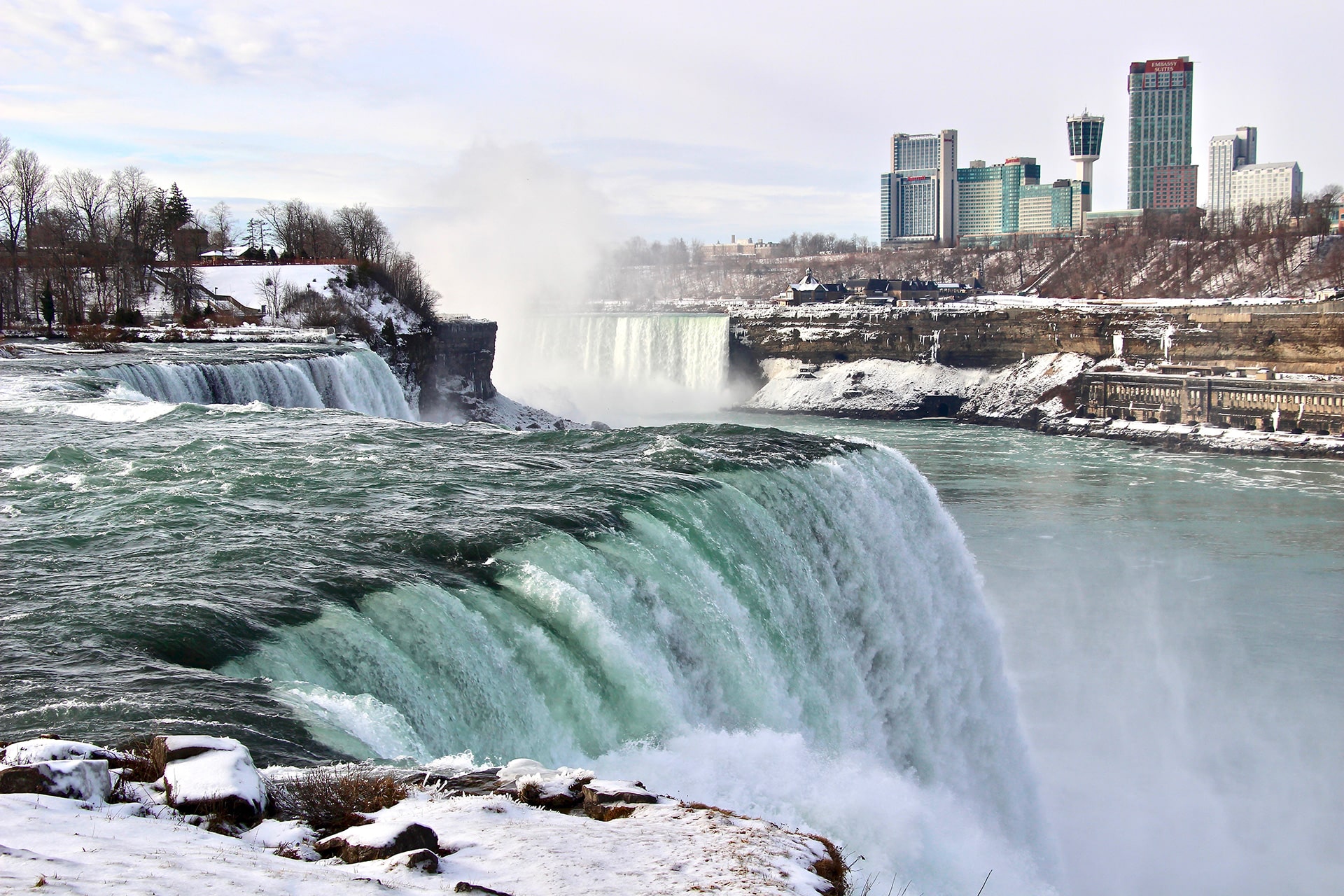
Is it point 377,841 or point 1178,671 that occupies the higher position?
point 377,841

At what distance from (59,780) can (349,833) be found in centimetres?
124

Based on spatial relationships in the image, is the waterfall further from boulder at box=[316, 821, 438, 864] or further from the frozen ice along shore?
boulder at box=[316, 821, 438, 864]

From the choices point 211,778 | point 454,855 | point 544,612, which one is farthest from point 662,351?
point 454,855

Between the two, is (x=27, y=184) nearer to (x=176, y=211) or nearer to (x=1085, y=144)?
(x=176, y=211)

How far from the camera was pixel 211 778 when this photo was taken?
4465 mm

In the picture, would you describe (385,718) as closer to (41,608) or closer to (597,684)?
(597,684)

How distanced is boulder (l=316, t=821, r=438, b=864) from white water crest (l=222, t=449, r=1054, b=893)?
2.19 meters

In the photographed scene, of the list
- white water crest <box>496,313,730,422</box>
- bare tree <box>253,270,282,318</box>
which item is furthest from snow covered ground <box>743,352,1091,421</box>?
bare tree <box>253,270,282,318</box>

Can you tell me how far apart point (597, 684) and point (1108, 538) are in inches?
927

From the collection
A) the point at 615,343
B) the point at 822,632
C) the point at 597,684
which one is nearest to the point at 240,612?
the point at 597,684

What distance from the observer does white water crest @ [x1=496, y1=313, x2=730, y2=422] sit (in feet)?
213

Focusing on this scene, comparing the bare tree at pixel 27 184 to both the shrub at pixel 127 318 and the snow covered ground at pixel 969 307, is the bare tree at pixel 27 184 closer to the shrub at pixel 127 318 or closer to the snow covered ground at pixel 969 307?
the shrub at pixel 127 318

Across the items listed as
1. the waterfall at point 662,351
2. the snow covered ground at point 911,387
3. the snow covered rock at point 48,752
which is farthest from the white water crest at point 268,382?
the waterfall at point 662,351

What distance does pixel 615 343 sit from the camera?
2616 inches
